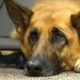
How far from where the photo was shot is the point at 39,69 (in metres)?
2.33

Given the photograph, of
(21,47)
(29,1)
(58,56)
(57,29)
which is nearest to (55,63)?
(58,56)

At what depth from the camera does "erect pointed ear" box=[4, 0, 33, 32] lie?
2.67 metres

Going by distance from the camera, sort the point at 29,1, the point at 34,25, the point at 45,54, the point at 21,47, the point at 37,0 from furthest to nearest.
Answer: the point at 29,1
the point at 37,0
the point at 21,47
the point at 34,25
the point at 45,54

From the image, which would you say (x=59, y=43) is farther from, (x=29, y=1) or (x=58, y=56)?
(x=29, y=1)

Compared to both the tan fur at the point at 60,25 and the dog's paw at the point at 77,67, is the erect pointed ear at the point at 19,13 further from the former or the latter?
the dog's paw at the point at 77,67

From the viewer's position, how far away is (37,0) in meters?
3.00

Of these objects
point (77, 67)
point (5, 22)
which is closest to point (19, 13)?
point (77, 67)

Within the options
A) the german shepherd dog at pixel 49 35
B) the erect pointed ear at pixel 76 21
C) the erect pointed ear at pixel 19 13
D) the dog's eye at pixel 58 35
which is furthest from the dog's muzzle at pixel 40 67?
the erect pointed ear at pixel 19 13

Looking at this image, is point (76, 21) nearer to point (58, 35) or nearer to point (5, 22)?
point (58, 35)

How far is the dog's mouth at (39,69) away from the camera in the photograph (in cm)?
231

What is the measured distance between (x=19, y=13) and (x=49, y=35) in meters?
0.35

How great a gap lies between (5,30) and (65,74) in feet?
3.64

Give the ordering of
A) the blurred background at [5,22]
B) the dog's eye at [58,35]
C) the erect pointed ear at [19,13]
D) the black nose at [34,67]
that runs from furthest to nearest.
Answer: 1. the blurred background at [5,22]
2. the erect pointed ear at [19,13]
3. the dog's eye at [58,35]
4. the black nose at [34,67]

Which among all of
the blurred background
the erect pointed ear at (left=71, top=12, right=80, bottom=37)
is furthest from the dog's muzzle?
the blurred background
